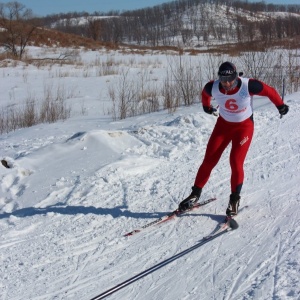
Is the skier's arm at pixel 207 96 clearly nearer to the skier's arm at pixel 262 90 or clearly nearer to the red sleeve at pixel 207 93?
the red sleeve at pixel 207 93

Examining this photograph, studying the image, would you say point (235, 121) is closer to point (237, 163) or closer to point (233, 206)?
point (237, 163)

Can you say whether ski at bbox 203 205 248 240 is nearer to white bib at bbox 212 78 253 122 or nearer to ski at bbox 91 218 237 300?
Result: ski at bbox 91 218 237 300

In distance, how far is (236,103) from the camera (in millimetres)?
4602

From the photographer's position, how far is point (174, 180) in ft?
19.0

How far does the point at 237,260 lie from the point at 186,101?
25.1ft

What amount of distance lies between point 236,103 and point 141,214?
5.19 ft

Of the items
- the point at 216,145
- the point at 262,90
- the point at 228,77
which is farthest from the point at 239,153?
the point at 228,77

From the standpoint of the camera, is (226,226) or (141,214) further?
(141,214)

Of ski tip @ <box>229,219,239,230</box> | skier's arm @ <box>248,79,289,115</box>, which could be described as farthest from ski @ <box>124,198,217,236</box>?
skier's arm @ <box>248,79,289,115</box>

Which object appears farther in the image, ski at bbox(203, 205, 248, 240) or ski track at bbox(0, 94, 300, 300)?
ski at bbox(203, 205, 248, 240)

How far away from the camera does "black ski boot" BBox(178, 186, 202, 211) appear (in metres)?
4.78

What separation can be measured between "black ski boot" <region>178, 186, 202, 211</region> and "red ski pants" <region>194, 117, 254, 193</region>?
0.06m

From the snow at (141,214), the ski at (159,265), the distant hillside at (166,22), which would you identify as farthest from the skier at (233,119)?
the distant hillside at (166,22)

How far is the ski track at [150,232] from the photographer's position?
338 centimetres
